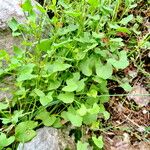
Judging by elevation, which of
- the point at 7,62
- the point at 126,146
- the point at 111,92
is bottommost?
the point at 126,146

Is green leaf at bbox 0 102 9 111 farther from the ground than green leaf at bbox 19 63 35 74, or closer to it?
closer to it

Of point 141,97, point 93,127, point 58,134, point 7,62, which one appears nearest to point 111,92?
point 141,97

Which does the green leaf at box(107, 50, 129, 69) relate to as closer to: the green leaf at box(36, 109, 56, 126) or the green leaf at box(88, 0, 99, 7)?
the green leaf at box(88, 0, 99, 7)

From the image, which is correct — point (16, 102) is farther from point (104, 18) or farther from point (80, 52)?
point (104, 18)

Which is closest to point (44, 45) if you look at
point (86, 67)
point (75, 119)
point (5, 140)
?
point (86, 67)

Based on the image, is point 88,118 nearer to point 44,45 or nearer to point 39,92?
point 39,92

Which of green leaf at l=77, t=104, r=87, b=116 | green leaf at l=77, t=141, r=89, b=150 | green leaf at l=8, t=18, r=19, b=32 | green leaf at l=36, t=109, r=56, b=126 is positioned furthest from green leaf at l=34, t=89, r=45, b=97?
green leaf at l=8, t=18, r=19, b=32
